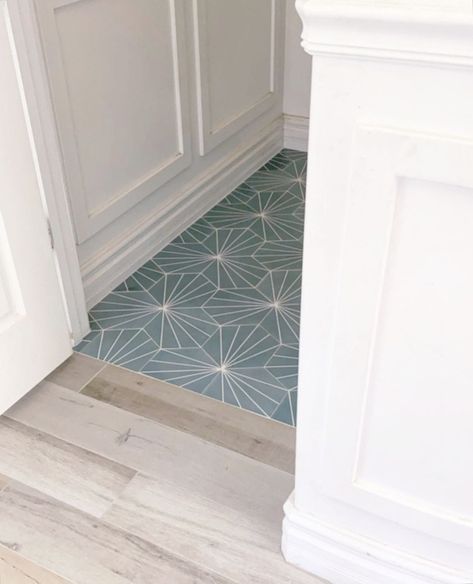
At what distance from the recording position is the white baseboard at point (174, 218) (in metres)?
1.75

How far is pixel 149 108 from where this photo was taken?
179 centimetres

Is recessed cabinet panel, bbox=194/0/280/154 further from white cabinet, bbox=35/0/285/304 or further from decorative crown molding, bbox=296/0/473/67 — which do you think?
decorative crown molding, bbox=296/0/473/67

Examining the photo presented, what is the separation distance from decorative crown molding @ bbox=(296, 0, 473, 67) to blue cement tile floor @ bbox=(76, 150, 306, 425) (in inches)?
35.2

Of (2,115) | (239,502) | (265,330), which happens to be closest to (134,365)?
(265,330)

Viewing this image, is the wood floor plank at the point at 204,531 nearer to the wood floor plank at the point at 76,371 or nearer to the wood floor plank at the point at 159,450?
the wood floor plank at the point at 159,450

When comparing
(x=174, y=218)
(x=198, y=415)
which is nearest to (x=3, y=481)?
(x=198, y=415)

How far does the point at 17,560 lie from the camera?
114 cm

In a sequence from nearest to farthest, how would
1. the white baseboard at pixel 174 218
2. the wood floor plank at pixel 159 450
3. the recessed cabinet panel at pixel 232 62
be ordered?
the wood floor plank at pixel 159 450
the white baseboard at pixel 174 218
the recessed cabinet panel at pixel 232 62

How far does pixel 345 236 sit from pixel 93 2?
1.04 metres

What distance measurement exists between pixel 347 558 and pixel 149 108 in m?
1.25

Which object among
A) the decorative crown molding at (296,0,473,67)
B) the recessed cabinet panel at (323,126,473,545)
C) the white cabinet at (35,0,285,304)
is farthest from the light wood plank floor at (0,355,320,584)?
the decorative crown molding at (296,0,473,67)

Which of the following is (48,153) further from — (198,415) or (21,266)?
(198,415)

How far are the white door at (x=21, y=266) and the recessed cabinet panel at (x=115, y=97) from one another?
0.79 ft

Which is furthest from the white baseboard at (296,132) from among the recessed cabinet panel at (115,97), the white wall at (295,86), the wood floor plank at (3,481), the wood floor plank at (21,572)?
the wood floor plank at (21,572)
